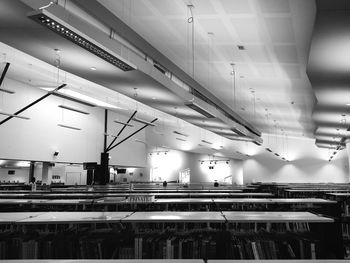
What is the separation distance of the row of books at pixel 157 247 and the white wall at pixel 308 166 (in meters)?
18.6

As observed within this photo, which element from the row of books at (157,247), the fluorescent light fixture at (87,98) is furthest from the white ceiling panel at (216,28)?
the fluorescent light fixture at (87,98)

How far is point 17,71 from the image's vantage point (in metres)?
10.4

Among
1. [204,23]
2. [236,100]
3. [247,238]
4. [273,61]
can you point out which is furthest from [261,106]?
[247,238]

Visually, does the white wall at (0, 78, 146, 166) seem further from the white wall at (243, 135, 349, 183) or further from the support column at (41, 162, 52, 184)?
the white wall at (243, 135, 349, 183)

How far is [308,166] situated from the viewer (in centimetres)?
2052

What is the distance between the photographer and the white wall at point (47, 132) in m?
11.0

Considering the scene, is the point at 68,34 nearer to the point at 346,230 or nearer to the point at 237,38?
the point at 237,38

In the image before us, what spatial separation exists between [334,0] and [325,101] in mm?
5386

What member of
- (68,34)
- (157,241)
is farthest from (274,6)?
(157,241)

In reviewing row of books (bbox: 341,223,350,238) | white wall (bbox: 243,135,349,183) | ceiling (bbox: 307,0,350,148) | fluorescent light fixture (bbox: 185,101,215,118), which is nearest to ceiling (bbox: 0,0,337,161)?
ceiling (bbox: 307,0,350,148)

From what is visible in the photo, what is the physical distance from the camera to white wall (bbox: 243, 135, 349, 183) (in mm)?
20250

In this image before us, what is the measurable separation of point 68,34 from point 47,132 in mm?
9539

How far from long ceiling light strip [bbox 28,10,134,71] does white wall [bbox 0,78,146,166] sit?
765 cm

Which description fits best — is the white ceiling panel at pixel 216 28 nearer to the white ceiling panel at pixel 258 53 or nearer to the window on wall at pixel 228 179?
the white ceiling panel at pixel 258 53
